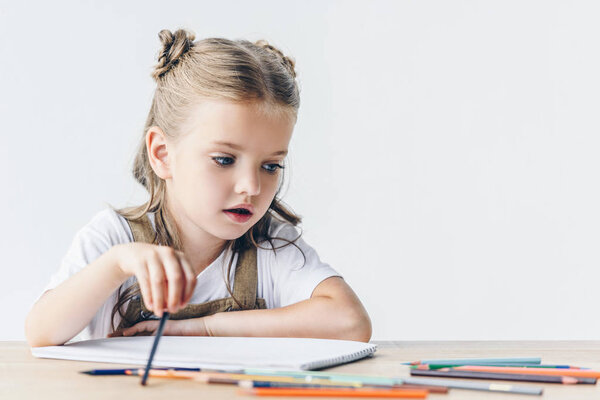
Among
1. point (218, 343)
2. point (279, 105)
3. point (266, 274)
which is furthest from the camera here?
point (266, 274)

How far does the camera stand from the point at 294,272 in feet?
3.61

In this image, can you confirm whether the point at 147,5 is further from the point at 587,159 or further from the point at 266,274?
the point at 587,159

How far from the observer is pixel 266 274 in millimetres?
1131

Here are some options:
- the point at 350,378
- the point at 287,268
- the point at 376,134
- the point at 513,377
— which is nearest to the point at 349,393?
the point at 350,378

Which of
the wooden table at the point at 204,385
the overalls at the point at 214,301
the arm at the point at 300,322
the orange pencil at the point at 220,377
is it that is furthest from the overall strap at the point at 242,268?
the orange pencil at the point at 220,377

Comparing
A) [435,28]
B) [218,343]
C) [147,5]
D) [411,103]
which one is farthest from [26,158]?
[218,343]

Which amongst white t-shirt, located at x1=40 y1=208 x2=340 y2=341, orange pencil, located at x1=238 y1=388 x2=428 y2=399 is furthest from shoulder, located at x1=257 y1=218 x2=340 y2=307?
orange pencil, located at x1=238 y1=388 x2=428 y2=399

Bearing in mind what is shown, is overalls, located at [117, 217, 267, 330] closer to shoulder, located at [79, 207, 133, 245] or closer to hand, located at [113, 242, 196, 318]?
shoulder, located at [79, 207, 133, 245]

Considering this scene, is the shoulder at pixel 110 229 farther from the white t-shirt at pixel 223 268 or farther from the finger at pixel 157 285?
the finger at pixel 157 285

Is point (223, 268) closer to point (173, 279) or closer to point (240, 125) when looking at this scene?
point (240, 125)

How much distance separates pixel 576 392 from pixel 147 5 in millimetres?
1876

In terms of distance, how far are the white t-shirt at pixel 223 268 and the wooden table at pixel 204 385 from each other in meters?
0.17

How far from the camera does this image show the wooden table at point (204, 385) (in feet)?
1.59

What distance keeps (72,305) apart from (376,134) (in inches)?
56.1
